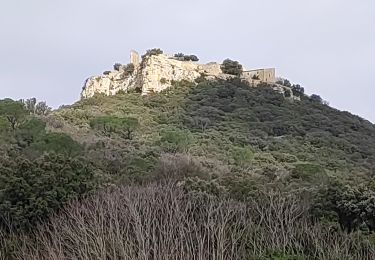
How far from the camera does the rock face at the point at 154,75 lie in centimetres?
5981

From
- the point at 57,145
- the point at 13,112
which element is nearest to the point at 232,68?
the point at 13,112

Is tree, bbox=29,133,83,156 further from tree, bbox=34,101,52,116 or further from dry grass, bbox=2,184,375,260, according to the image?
tree, bbox=34,101,52,116

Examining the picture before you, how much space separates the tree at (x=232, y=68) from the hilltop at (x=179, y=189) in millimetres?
16871

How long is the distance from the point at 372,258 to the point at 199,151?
2160 cm

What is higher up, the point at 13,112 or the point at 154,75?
the point at 154,75

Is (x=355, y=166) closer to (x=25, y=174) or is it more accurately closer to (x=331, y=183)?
(x=331, y=183)

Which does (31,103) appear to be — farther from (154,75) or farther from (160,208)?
(160,208)

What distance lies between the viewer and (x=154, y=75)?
60.1 m

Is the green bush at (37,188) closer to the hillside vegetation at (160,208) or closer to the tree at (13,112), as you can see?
the hillside vegetation at (160,208)

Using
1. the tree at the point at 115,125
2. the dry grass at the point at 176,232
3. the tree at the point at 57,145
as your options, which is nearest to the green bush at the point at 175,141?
the tree at the point at 115,125

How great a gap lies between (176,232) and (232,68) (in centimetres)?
5106

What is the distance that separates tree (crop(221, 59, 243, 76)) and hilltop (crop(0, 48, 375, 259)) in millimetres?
16871

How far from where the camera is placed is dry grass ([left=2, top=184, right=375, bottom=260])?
16.2 m

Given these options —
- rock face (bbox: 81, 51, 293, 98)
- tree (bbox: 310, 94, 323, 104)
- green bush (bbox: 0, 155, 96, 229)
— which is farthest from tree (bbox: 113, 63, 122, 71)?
green bush (bbox: 0, 155, 96, 229)
